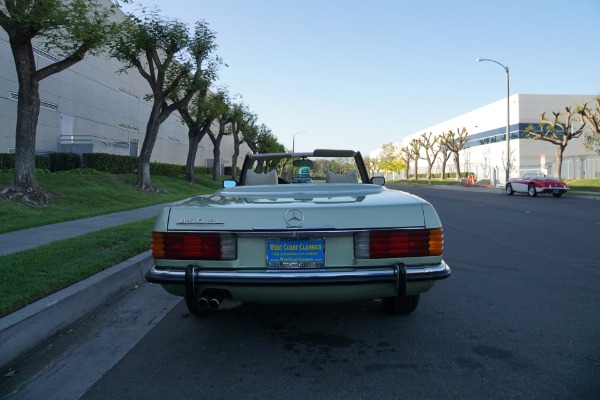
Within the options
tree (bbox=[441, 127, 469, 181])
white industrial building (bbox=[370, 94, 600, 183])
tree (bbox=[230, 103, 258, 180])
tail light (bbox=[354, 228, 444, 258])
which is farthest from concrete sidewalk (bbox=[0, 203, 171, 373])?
tree (bbox=[441, 127, 469, 181])

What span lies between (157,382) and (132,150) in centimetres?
3122

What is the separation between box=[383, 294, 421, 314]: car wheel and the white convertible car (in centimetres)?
63

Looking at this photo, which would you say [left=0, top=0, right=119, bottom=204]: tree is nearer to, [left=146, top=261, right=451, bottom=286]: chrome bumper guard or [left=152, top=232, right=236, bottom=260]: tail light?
[left=152, top=232, right=236, bottom=260]: tail light

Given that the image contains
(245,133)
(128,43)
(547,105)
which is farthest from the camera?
(547,105)

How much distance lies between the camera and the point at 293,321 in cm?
388

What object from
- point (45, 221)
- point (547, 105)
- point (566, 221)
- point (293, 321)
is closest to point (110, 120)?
point (45, 221)

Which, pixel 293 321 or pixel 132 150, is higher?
pixel 132 150

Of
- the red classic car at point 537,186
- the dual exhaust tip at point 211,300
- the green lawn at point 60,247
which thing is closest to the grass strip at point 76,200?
the green lawn at point 60,247

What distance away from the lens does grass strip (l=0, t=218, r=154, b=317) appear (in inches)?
156

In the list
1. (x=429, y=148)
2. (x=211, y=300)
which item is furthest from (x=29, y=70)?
(x=429, y=148)

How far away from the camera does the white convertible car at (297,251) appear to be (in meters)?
2.96

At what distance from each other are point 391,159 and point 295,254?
8992cm

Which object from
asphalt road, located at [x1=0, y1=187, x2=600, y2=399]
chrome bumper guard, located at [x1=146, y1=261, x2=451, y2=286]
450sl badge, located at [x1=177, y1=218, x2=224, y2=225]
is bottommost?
asphalt road, located at [x1=0, y1=187, x2=600, y2=399]

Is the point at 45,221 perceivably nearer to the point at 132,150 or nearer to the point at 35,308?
the point at 35,308
